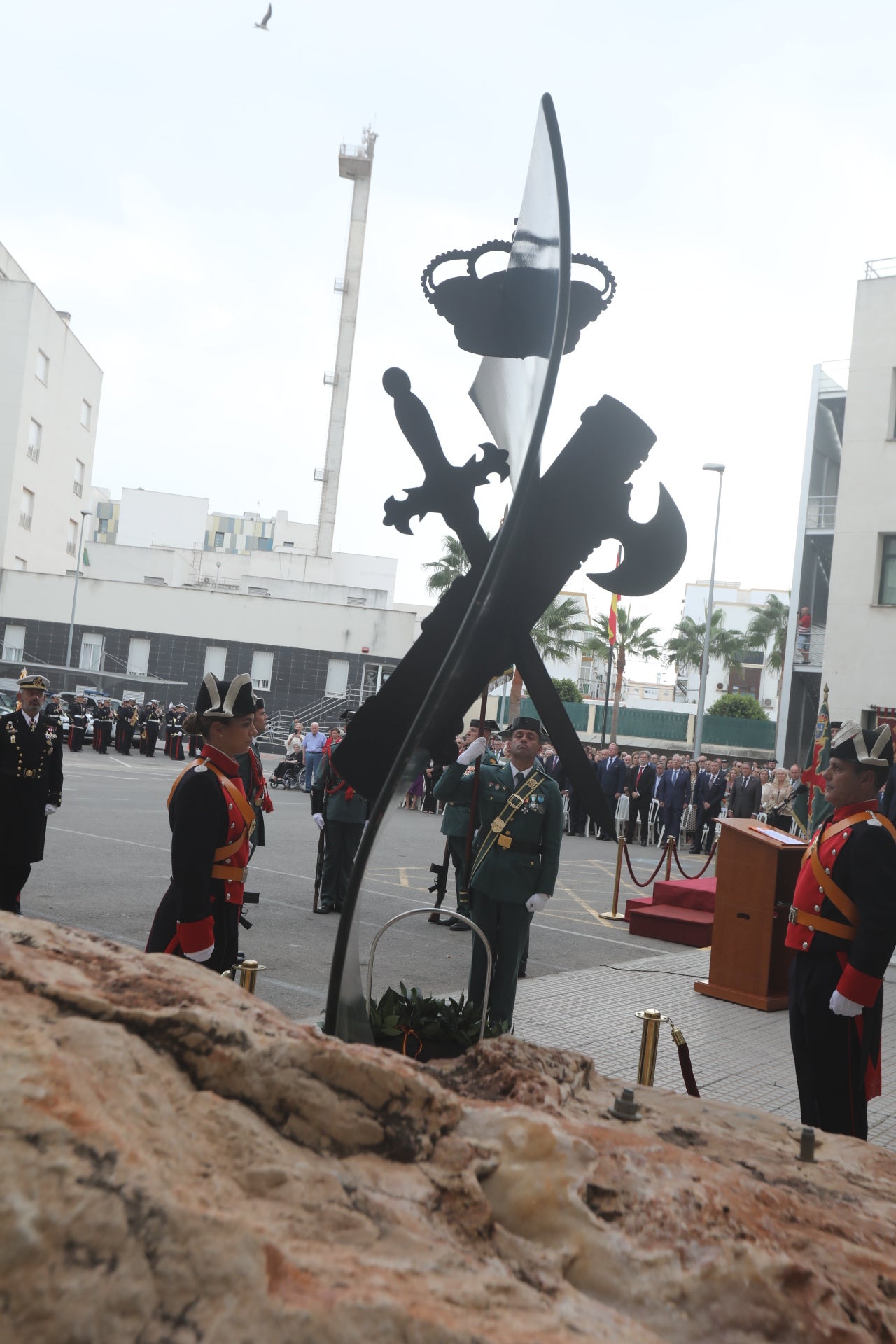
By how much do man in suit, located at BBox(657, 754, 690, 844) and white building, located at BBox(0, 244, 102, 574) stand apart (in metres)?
38.5

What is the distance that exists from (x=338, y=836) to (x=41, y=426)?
4895 cm

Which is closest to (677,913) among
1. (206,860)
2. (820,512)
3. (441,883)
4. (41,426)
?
(441,883)

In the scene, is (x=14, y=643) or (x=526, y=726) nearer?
(x=526, y=726)

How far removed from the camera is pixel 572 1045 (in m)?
6.29

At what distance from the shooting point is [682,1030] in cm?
720

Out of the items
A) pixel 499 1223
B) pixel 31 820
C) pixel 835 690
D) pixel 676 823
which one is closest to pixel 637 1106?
pixel 499 1223

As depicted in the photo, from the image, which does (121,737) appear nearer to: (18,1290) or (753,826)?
(753,826)

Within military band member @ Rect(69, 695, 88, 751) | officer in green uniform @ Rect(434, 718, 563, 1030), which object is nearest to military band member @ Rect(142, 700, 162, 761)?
military band member @ Rect(69, 695, 88, 751)

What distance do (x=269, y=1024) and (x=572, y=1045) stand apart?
4.59m

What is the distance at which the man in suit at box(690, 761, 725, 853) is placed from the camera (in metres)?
21.7

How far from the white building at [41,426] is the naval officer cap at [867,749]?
168 feet

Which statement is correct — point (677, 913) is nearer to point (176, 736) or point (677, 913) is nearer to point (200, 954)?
point (200, 954)

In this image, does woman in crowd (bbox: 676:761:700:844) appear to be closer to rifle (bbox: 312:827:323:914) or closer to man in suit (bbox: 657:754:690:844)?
man in suit (bbox: 657:754:690:844)

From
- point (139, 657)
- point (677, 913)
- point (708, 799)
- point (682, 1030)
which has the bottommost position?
point (682, 1030)
